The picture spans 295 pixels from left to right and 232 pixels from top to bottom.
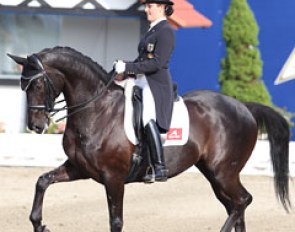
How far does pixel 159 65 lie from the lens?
8.56m

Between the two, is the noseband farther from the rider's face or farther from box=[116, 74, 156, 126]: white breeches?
the rider's face

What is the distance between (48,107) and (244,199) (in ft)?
7.34

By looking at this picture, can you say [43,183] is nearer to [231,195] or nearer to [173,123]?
[173,123]

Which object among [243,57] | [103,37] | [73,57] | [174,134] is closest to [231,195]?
[174,134]

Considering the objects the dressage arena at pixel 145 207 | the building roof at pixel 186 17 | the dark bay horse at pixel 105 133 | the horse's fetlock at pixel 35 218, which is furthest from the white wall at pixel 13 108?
the horse's fetlock at pixel 35 218

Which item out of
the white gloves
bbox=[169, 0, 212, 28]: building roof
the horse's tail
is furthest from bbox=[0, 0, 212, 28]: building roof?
the white gloves

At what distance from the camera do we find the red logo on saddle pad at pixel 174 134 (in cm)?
891

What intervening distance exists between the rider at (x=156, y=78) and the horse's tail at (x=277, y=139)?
1497 mm

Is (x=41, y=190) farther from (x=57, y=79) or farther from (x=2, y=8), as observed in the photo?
(x=2, y=8)

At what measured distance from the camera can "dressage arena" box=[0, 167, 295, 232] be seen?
10.4 metres

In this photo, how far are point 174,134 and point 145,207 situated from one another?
2.91 m

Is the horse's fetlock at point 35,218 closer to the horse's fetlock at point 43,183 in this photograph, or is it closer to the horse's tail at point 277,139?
the horse's fetlock at point 43,183

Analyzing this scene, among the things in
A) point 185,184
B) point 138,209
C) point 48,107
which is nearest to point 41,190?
point 48,107

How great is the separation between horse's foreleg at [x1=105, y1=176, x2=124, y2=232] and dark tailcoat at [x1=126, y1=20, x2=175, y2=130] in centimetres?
68
